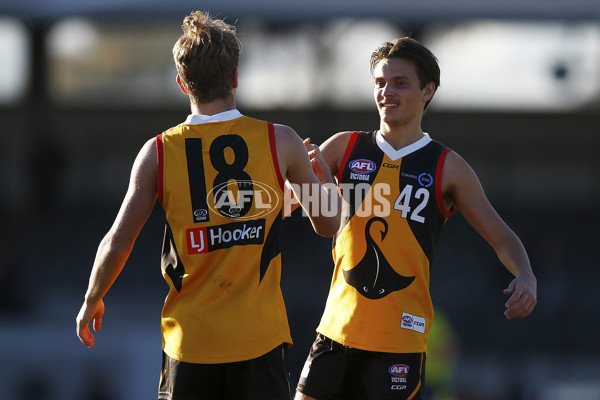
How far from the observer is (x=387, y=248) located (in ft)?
11.8

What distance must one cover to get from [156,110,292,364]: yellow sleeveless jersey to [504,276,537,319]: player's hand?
39.0 inches

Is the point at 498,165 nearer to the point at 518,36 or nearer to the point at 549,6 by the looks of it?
the point at 518,36

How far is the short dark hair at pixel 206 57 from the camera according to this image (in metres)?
3.03

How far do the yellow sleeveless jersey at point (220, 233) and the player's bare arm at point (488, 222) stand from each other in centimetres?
90

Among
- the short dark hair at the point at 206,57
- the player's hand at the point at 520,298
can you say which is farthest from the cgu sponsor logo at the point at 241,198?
the player's hand at the point at 520,298

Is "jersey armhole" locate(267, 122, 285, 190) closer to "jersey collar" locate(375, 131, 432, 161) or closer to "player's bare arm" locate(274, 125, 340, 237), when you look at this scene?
"player's bare arm" locate(274, 125, 340, 237)

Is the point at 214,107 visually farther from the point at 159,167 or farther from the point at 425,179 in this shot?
the point at 425,179

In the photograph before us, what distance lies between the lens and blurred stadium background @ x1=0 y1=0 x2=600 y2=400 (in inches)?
423

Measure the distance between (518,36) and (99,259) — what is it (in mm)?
20657

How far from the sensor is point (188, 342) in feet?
10.1

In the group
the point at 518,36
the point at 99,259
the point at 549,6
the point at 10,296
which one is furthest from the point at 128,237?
the point at 518,36

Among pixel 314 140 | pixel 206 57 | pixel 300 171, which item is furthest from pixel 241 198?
pixel 314 140

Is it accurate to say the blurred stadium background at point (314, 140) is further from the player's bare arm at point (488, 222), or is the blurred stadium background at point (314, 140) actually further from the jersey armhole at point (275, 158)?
the jersey armhole at point (275, 158)

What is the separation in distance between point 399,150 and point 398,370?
0.98 metres
